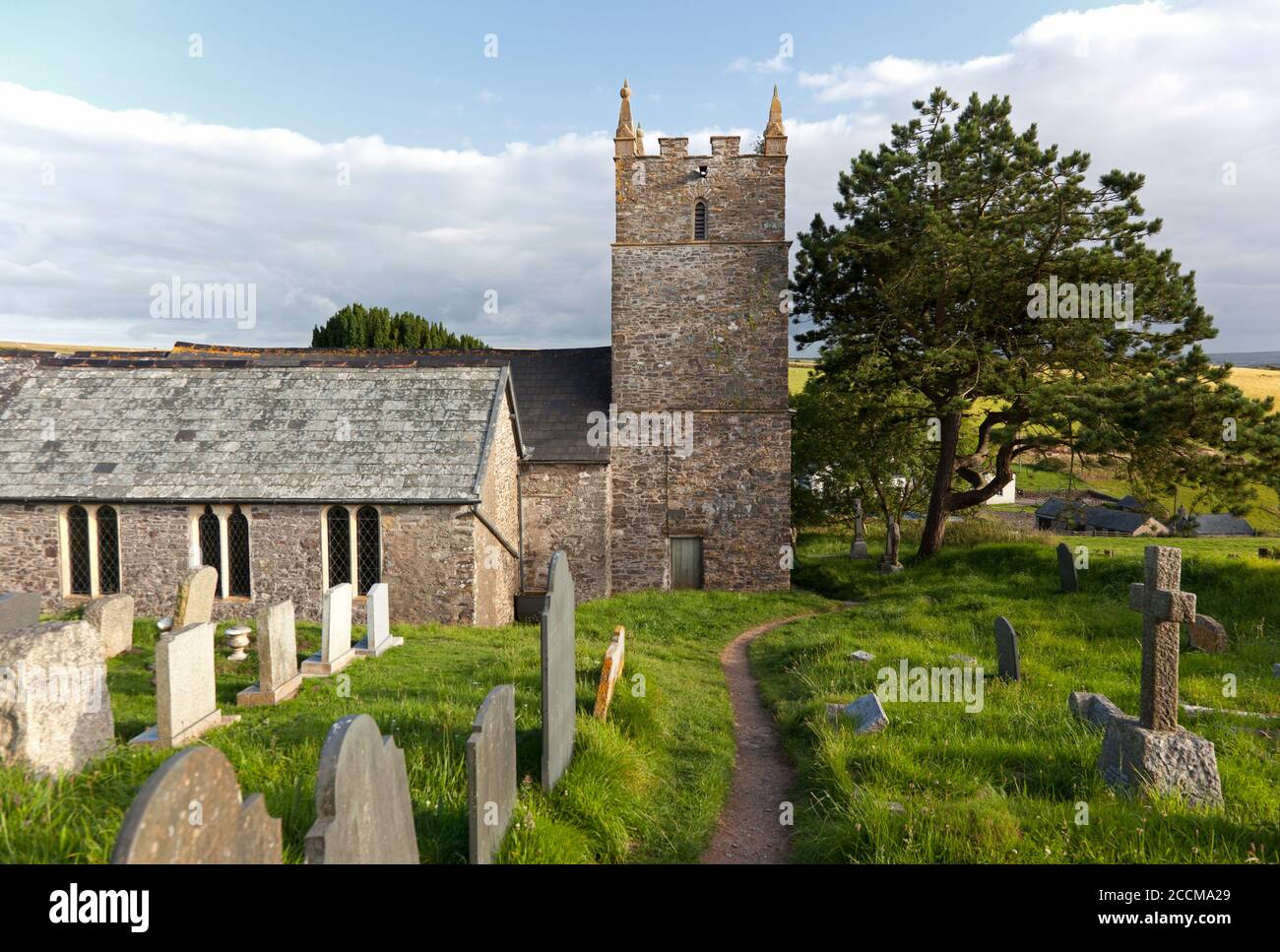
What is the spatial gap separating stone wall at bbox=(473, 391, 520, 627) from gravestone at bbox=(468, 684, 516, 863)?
8.87m

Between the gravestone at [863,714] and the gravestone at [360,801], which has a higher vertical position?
the gravestone at [360,801]

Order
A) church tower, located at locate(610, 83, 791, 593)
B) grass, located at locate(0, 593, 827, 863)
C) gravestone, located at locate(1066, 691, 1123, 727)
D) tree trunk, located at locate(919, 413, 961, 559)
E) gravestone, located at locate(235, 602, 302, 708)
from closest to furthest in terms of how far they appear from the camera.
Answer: grass, located at locate(0, 593, 827, 863) < gravestone, located at locate(1066, 691, 1123, 727) < gravestone, located at locate(235, 602, 302, 708) < church tower, located at locate(610, 83, 791, 593) < tree trunk, located at locate(919, 413, 961, 559)

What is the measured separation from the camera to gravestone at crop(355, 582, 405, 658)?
1120cm

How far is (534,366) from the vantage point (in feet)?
70.2

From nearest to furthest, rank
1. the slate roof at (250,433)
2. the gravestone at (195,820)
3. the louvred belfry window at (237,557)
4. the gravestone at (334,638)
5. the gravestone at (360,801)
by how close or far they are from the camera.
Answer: the gravestone at (195,820) < the gravestone at (360,801) < the gravestone at (334,638) < the slate roof at (250,433) < the louvred belfry window at (237,557)

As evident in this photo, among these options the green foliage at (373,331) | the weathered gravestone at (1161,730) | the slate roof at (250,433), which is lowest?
the weathered gravestone at (1161,730)

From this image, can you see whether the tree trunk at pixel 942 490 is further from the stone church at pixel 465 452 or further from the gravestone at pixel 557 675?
the gravestone at pixel 557 675

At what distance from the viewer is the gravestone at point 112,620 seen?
10266 millimetres

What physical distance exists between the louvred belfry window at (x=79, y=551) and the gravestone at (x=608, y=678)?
1225 cm

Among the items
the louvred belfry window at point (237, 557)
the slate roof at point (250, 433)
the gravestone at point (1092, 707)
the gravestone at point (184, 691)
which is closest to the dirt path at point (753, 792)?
the gravestone at point (1092, 707)

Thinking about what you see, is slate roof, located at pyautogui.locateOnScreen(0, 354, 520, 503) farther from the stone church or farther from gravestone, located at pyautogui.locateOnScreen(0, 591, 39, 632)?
gravestone, located at pyautogui.locateOnScreen(0, 591, 39, 632)

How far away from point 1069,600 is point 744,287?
1138 centimetres

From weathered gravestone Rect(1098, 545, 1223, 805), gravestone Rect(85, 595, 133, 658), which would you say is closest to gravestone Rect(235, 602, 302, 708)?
gravestone Rect(85, 595, 133, 658)

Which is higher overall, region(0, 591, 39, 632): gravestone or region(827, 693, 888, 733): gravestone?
region(0, 591, 39, 632): gravestone
